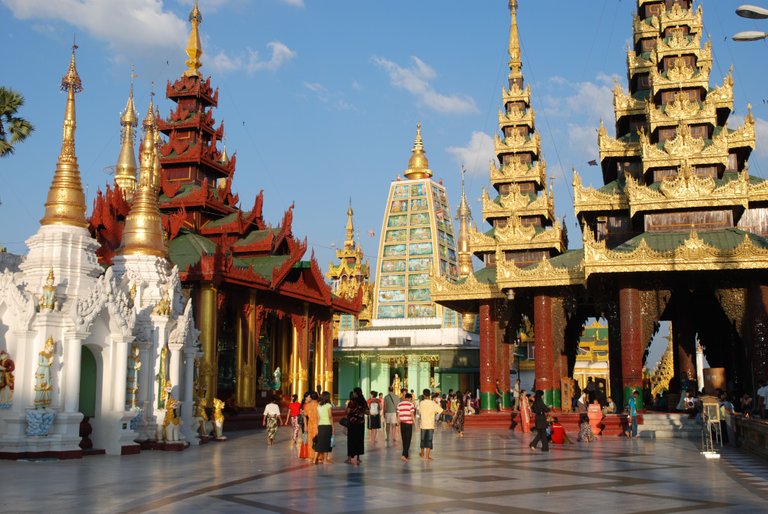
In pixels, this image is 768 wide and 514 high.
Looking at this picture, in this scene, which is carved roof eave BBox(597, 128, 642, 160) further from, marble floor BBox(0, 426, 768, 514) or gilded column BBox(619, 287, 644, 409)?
marble floor BBox(0, 426, 768, 514)

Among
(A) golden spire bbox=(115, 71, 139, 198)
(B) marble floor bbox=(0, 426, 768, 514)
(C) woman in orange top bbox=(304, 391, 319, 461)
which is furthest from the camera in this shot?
(A) golden spire bbox=(115, 71, 139, 198)

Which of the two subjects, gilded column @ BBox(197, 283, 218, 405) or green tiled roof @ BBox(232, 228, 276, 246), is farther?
green tiled roof @ BBox(232, 228, 276, 246)

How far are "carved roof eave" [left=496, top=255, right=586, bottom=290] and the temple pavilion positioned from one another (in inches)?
1.7

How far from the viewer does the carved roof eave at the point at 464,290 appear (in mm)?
36094

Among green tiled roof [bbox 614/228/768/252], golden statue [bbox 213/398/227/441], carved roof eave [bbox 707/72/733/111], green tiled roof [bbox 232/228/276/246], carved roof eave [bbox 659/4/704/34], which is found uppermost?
carved roof eave [bbox 659/4/704/34]

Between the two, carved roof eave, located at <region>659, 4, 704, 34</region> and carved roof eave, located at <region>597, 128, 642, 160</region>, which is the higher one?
carved roof eave, located at <region>659, 4, 704, 34</region>

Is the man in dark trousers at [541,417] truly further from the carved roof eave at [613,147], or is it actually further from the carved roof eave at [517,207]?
the carved roof eave at [517,207]

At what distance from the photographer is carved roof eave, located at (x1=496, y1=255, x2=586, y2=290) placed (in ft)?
103

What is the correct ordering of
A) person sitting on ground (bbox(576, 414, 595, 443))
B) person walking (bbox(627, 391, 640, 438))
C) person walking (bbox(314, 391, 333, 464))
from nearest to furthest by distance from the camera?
person walking (bbox(314, 391, 333, 464))
person sitting on ground (bbox(576, 414, 595, 443))
person walking (bbox(627, 391, 640, 438))

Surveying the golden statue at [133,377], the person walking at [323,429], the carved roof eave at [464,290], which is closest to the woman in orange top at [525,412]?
the carved roof eave at [464,290]

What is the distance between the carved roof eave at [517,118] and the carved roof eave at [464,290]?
30.9 ft

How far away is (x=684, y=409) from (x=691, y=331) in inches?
284

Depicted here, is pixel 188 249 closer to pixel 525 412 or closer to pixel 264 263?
pixel 264 263

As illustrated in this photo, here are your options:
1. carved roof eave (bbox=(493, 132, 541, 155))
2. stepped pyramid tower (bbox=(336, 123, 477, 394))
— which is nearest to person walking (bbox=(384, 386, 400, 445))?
carved roof eave (bbox=(493, 132, 541, 155))
